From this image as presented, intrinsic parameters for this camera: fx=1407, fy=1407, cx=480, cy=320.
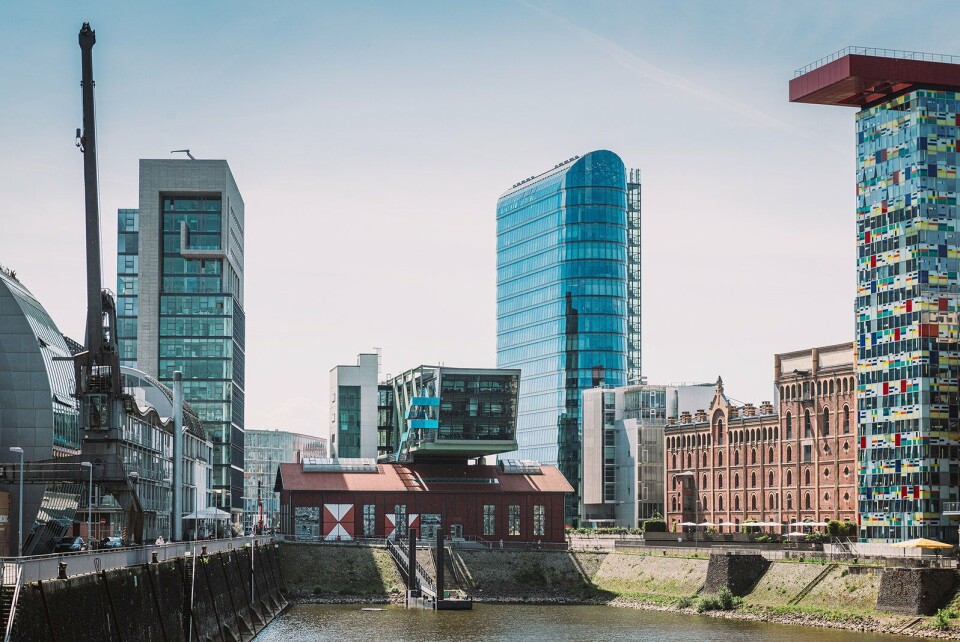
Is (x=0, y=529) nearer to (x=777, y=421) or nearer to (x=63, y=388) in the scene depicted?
(x=63, y=388)

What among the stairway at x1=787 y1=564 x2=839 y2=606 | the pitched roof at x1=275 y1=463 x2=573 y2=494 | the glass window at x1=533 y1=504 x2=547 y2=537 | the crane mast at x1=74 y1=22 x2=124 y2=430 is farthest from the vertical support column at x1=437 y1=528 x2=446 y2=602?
the crane mast at x1=74 y1=22 x2=124 y2=430

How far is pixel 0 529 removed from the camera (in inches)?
3155

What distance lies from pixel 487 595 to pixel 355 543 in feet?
53.5

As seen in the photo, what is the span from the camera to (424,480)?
551ft

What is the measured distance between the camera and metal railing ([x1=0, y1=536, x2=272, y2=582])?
4325cm

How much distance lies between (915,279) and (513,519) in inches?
2248

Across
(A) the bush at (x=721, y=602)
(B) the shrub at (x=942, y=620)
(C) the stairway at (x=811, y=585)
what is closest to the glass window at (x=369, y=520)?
(A) the bush at (x=721, y=602)

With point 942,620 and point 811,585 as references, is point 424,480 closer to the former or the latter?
point 811,585

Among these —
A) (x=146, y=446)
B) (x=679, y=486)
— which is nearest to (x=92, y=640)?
(x=146, y=446)

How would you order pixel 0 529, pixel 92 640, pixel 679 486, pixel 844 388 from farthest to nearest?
pixel 679 486, pixel 844 388, pixel 0 529, pixel 92 640

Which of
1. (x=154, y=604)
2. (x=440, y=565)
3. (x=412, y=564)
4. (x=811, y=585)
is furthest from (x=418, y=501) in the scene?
(x=154, y=604)

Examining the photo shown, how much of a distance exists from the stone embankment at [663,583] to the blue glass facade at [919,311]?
24151 millimetres

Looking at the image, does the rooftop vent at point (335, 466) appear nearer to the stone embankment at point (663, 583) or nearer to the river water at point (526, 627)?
the stone embankment at point (663, 583)

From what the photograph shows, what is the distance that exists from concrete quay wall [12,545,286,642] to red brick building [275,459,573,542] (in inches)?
1925
